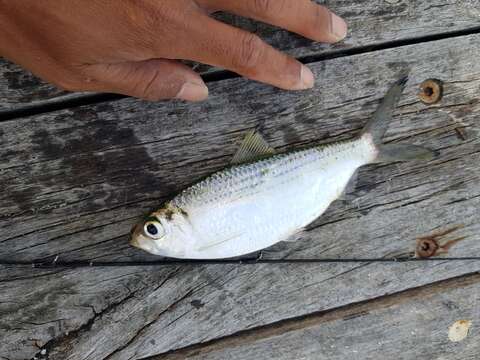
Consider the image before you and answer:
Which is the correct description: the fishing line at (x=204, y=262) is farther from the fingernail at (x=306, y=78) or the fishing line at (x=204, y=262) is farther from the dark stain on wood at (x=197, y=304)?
the fingernail at (x=306, y=78)

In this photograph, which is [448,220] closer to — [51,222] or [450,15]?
[450,15]

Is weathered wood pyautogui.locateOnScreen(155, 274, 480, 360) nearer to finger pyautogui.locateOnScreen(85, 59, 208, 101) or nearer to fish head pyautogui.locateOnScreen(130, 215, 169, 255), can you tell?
fish head pyautogui.locateOnScreen(130, 215, 169, 255)

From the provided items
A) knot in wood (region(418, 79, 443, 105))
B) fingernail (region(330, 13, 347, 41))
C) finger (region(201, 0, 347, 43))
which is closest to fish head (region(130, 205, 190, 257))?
finger (region(201, 0, 347, 43))

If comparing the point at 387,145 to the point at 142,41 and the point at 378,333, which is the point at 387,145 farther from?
the point at 142,41

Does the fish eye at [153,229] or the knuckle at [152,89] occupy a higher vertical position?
the knuckle at [152,89]

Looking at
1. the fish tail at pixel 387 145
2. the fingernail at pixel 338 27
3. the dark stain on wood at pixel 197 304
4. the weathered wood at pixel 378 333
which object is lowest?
the weathered wood at pixel 378 333

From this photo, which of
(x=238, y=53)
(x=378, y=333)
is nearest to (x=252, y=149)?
(x=238, y=53)

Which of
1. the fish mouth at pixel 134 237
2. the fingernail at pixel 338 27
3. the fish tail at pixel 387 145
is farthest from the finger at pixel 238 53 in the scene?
the fish mouth at pixel 134 237
